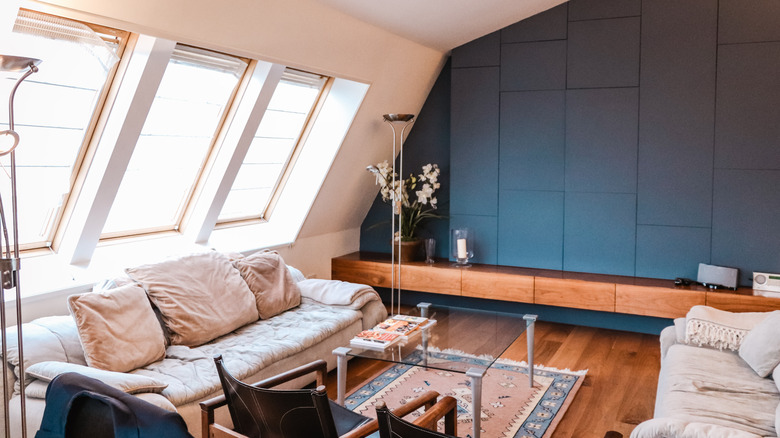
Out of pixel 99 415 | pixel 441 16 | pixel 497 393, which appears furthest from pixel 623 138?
pixel 99 415

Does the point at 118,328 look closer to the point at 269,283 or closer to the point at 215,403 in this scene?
the point at 215,403

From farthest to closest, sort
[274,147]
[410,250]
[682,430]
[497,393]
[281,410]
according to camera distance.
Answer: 1. [410,250]
2. [274,147]
3. [497,393]
4. [682,430]
5. [281,410]

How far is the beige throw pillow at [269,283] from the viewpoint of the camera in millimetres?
4348

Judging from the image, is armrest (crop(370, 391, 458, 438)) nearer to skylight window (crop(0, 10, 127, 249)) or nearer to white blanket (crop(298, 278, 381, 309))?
white blanket (crop(298, 278, 381, 309))

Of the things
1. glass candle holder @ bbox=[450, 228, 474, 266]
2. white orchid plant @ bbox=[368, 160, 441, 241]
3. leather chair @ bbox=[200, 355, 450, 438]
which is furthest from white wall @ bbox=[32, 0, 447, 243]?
leather chair @ bbox=[200, 355, 450, 438]

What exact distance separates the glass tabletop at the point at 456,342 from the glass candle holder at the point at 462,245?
4.75 ft

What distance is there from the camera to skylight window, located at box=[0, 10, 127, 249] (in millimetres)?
3270

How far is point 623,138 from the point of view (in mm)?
5270

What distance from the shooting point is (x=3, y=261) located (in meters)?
2.15

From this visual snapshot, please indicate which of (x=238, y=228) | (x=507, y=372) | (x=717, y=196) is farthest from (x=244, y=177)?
(x=717, y=196)

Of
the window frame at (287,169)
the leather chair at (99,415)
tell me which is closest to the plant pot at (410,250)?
the window frame at (287,169)

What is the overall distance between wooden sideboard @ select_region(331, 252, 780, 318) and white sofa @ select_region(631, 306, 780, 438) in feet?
3.09

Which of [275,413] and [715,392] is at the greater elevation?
[275,413]

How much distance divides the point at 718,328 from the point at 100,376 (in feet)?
10.3
